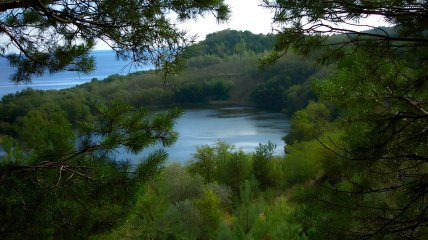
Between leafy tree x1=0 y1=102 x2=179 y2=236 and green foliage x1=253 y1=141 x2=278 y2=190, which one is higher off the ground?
leafy tree x1=0 y1=102 x2=179 y2=236

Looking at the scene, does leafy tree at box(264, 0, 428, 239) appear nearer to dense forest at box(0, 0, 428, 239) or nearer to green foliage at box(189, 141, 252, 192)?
dense forest at box(0, 0, 428, 239)

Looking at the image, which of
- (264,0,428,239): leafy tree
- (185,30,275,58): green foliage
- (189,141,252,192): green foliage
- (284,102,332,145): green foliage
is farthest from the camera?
(185,30,275,58): green foliage

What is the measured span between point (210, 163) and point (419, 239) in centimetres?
1657

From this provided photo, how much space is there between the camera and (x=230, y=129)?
31656 mm

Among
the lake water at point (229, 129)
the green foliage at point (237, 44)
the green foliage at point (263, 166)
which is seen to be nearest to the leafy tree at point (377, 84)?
the green foliage at point (263, 166)

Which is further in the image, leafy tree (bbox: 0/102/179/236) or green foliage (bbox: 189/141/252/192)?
green foliage (bbox: 189/141/252/192)

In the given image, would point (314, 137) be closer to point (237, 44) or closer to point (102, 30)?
point (102, 30)

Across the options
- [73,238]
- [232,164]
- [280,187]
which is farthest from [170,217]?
[280,187]

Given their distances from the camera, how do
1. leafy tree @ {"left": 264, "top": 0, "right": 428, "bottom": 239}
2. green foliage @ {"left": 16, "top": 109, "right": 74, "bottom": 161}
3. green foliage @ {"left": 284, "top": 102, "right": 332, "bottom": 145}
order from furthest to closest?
green foliage @ {"left": 284, "top": 102, "right": 332, "bottom": 145}, green foliage @ {"left": 16, "top": 109, "right": 74, "bottom": 161}, leafy tree @ {"left": 264, "top": 0, "right": 428, "bottom": 239}

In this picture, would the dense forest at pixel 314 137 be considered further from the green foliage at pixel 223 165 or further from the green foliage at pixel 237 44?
the green foliage at pixel 237 44

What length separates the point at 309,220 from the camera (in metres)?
3.54

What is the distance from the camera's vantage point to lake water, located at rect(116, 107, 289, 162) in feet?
83.1

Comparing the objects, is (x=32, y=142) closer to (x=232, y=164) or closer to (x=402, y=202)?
(x=402, y=202)

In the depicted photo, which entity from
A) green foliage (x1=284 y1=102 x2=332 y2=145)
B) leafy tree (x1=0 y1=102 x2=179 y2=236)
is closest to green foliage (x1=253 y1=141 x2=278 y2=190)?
green foliage (x1=284 y1=102 x2=332 y2=145)
